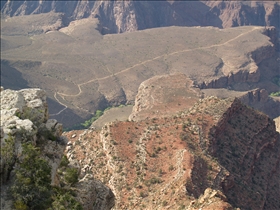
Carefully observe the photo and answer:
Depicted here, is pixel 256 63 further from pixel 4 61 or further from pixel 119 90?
pixel 4 61

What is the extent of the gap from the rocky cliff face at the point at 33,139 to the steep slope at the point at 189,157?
23.3ft

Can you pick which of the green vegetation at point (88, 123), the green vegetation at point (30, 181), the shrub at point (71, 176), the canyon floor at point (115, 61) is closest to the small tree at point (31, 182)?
the green vegetation at point (30, 181)

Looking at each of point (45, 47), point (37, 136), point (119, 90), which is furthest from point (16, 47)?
point (37, 136)

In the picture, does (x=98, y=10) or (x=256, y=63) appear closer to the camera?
(x=256, y=63)

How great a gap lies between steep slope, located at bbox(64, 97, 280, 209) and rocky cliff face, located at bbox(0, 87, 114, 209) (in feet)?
23.3

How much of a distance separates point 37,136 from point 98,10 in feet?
600

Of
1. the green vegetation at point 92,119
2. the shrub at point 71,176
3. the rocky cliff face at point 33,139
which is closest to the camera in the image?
the rocky cliff face at point 33,139

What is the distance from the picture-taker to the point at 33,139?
19.3m

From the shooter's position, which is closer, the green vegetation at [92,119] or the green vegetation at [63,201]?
the green vegetation at [63,201]

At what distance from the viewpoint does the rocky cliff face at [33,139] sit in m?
17.7

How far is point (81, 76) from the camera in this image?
4665 inches

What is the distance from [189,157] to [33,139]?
18.6 meters

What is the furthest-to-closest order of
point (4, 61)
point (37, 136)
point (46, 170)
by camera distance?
point (4, 61) < point (37, 136) < point (46, 170)

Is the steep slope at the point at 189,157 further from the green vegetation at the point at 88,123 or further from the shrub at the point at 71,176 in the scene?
A: the green vegetation at the point at 88,123
